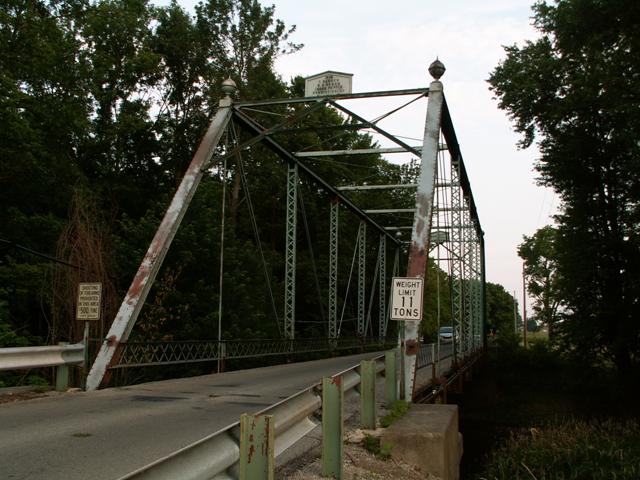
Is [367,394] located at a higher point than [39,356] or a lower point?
lower

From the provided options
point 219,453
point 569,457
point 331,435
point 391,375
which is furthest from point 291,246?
point 219,453

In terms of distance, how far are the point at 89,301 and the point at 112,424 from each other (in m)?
2.95

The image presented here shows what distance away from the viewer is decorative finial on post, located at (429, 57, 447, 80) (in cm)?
1188

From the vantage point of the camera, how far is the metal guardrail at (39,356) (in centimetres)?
734

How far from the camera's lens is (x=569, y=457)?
1138 cm

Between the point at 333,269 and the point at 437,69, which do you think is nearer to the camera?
the point at 437,69

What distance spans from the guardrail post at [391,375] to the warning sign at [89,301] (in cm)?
417

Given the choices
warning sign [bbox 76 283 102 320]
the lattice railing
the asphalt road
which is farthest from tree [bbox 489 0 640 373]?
warning sign [bbox 76 283 102 320]

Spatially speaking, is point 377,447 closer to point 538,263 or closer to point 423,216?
point 423,216

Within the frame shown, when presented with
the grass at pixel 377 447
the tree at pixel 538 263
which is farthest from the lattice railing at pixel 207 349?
the tree at pixel 538 263

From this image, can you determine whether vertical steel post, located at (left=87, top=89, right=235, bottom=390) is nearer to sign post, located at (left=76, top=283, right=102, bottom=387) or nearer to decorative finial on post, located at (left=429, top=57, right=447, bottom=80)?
sign post, located at (left=76, top=283, right=102, bottom=387)

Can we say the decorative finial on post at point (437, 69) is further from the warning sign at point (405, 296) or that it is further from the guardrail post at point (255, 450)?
the guardrail post at point (255, 450)

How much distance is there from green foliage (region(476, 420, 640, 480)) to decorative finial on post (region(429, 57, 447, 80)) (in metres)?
7.28

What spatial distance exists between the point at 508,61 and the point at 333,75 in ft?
33.3
